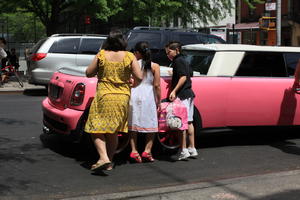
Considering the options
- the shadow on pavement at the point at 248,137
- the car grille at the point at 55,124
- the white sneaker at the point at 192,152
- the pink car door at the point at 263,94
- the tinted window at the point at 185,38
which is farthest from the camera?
the tinted window at the point at 185,38

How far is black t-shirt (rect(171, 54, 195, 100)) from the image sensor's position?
6.29m

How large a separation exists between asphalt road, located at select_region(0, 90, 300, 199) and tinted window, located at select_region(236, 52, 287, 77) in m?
0.82

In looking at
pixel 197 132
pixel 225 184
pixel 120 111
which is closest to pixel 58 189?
pixel 120 111

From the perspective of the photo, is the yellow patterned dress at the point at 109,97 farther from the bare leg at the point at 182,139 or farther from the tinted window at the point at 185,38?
the tinted window at the point at 185,38

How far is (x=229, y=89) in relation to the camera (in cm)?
692

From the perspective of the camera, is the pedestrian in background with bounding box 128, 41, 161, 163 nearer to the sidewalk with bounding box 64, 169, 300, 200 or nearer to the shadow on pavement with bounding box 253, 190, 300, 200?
the sidewalk with bounding box 64, 169, 300, 200

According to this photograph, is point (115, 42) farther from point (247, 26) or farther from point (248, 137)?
point (247, 26)

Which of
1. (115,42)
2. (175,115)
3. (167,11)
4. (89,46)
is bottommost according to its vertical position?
(175,115)

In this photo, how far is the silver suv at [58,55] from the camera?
1425 centimetres

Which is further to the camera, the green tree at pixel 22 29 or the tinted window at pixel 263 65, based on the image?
the green tree at pixel 22 29

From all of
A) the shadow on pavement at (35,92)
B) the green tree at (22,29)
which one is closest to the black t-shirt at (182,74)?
the shadow on pavement at (35,92)

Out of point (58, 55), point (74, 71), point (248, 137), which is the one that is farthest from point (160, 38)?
point (74, 71)

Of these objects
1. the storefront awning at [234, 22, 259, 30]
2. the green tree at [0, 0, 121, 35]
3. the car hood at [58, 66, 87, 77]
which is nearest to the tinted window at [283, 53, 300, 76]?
the car hood at [58, 66, 87, 77]

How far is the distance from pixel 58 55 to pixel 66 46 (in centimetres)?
39
